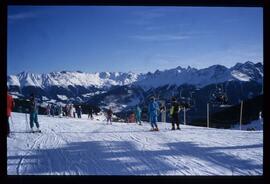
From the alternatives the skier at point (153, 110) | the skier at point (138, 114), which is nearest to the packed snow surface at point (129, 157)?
the skier at point (153, 110)

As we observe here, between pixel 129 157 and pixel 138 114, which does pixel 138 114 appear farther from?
pixel 129 157

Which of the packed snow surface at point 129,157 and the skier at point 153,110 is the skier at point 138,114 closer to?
the skier at point 153,110

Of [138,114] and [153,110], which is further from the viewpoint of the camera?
[138,114]

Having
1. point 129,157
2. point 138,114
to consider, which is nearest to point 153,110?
point 138,114

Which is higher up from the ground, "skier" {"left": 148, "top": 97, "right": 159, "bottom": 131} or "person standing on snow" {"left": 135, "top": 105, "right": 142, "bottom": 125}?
"skier" {"left": 148, "top": 97, "right": 159, "bottom": 131}

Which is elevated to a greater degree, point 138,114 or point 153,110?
point 153,110

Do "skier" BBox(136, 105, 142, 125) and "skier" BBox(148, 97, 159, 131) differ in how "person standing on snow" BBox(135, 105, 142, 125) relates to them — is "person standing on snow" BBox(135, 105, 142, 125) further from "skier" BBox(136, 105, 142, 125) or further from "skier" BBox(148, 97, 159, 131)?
"skier" BBox(148, 97, 159, 131)

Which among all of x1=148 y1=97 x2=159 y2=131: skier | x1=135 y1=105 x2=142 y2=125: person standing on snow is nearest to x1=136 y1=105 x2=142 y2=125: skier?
x1=135 y1=105 x2=142 y2=125: person standing on snow

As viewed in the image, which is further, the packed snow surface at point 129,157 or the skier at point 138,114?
the skier at point 138,114

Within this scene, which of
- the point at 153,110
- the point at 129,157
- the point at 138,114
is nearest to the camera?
the point at 129,157
